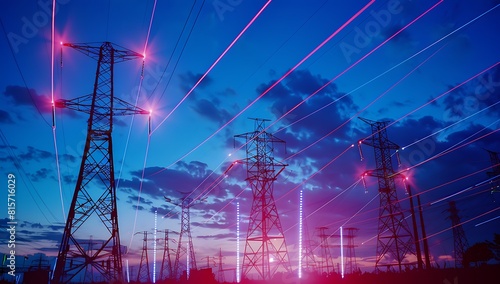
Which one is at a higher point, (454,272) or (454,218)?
(454,218)

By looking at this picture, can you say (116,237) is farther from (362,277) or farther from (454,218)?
(454,218)

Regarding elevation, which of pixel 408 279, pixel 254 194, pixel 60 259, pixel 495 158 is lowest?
pixel 408 279

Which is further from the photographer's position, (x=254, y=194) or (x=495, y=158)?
(x=495, y=158)

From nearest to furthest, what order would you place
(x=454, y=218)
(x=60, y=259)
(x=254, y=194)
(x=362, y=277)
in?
(x=60, y=259) → (x=362, y=277) → (x=254, y=194) → (x=454, y=218)

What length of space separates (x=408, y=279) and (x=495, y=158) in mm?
22143

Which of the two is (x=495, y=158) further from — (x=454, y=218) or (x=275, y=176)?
(x=275, y=176)

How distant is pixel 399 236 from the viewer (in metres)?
31.8

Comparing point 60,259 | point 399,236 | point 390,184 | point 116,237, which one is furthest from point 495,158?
point 60,259

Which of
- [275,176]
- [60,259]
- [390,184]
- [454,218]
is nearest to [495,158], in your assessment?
[390,184]

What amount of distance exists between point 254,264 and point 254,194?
538 cm

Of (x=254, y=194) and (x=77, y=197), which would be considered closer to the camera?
(x=77, y=197)

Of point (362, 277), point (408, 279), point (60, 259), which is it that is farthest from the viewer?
point (362, 277)

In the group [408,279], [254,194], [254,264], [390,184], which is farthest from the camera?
[390,184]

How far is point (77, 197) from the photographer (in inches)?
717
